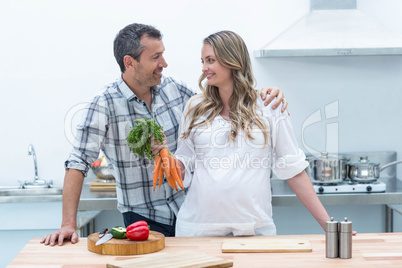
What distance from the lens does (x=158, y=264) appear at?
1.74 meters

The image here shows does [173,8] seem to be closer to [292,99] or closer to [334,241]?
[292,99]

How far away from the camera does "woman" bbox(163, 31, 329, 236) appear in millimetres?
2211

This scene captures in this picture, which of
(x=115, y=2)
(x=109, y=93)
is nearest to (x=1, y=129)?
(x=115, y=2)

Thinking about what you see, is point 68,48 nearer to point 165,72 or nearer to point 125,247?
point 165,72

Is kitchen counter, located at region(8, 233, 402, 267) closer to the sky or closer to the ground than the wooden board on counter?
closer to the ground

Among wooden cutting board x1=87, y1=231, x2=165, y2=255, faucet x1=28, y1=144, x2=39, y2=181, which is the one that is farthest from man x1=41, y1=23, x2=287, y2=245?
faucet x1=28, y1=144, x2=39, y2=181

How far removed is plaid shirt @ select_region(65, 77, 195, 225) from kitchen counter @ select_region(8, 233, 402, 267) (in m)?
0.44

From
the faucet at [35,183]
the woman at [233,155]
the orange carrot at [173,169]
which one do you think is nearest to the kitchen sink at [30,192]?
the faucet at [35,183]

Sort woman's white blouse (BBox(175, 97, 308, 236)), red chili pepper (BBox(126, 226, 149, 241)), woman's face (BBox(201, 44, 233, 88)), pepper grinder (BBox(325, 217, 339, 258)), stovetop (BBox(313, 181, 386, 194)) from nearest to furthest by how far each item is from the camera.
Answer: pepper grinder (BBox(325, 217, 339, 258)) → red chili pepper (BBox(126, 226, 149, 241)) → woman's white blouse (BBox(175, 97, 308, 236)) → woman's face (BBox(201, 44, 233, 88)) → stovetop (BBox(313, 181, 386, 194))

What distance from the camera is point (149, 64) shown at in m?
2.47

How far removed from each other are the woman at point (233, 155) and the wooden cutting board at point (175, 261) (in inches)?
15.6

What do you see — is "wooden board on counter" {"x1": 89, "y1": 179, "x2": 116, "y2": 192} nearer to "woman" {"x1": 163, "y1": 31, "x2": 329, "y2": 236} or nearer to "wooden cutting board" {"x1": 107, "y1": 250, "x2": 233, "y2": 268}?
"woman" {"x1": 163, "y1": 31, "x2": 329, "y2": 236}

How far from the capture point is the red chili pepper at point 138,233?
1.94m

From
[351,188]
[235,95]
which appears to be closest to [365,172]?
[351,188]
